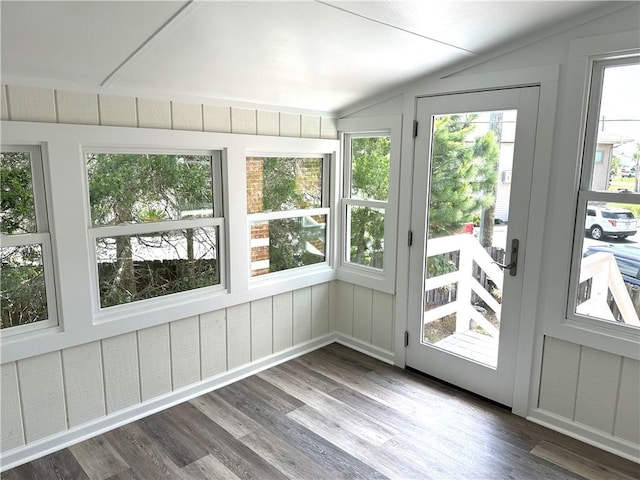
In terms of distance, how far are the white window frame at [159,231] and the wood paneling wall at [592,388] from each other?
2171mm

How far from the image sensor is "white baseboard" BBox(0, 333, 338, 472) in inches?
92.6

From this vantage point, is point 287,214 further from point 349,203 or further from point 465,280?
point 465,280

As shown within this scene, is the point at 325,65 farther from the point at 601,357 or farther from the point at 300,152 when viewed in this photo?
the point at 601,357

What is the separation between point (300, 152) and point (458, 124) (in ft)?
3.92

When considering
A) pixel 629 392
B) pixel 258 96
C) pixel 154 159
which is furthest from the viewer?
pixel 258 96

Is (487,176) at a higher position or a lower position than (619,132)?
lower

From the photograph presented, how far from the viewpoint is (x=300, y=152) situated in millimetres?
3477

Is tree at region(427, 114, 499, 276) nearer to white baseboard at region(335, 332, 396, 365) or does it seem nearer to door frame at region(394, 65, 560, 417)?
door frame at region(394, 65, 560, 417)

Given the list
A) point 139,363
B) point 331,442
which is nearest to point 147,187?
point 139,363

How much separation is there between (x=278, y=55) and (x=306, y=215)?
1529 millimetres

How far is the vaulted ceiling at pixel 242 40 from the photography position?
5.81 feet

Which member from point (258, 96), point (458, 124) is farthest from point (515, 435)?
point (258, 96)

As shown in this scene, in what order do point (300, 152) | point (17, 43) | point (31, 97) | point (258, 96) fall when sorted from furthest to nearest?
point (300, 152) < point (258, 96) < point (31, 97) < point (17, 43)

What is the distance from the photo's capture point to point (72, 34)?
183 cm
